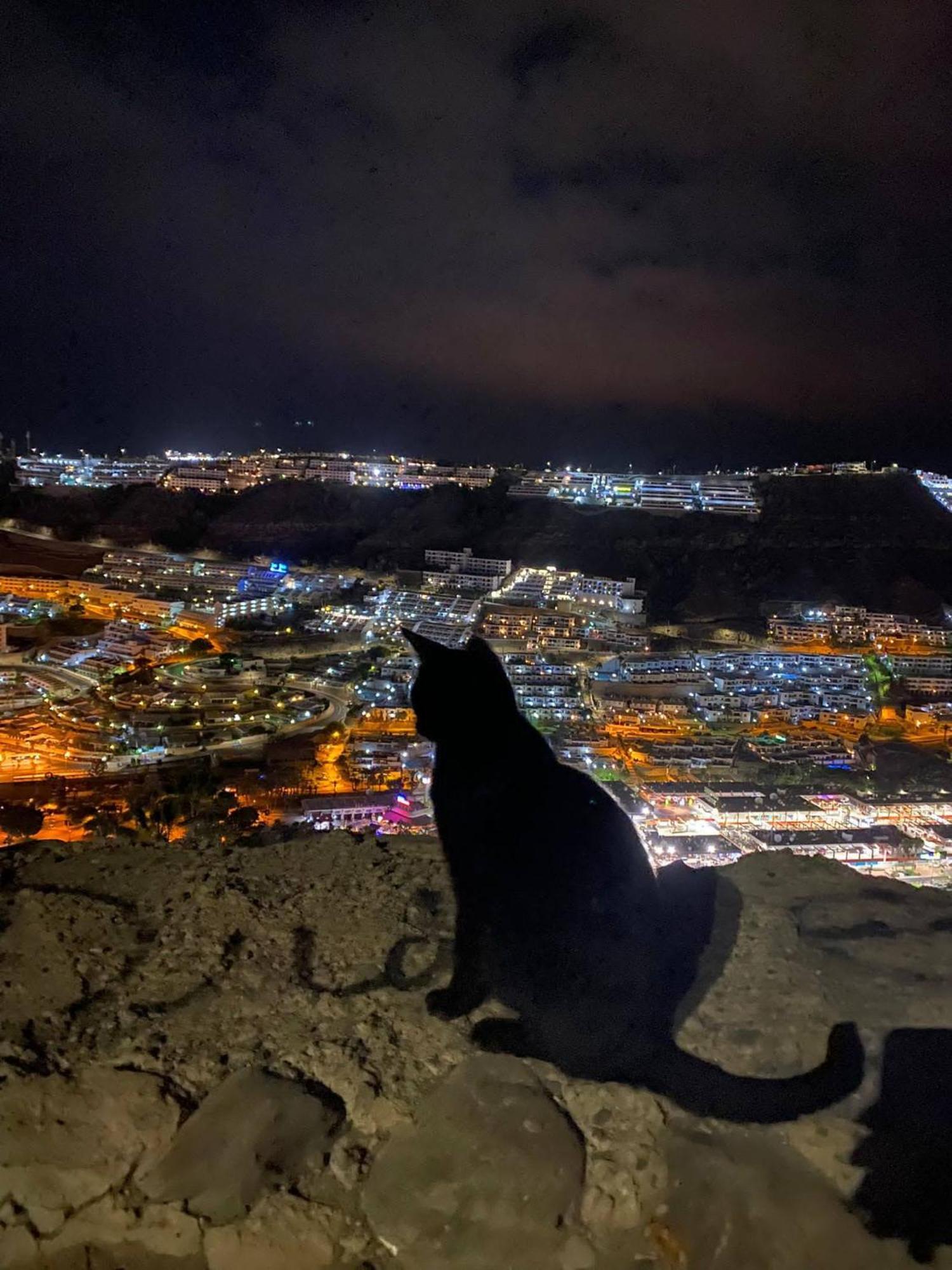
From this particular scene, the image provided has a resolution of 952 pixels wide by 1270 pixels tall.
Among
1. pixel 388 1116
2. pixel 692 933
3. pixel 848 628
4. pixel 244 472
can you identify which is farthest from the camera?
pixel 244 472

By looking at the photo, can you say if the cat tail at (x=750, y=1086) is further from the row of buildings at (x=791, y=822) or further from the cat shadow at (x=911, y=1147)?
the row of buildings at (x=791, y=822)

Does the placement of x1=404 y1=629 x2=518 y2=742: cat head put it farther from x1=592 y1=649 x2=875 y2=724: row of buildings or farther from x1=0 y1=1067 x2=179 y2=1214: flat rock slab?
x1=592 y1=649 x2=875 y2=724: row of buildings

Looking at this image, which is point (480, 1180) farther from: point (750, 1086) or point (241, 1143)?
point (750, 1086)

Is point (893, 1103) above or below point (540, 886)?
below

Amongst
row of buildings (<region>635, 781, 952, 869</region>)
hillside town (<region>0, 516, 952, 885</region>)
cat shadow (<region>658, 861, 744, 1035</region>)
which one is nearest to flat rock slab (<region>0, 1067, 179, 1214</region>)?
cat shadow (<region>658, 861, 744, 1035</region>)

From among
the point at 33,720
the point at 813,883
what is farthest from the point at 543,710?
the point at 813,883

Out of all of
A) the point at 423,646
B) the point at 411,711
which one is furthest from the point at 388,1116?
the point at 411,711

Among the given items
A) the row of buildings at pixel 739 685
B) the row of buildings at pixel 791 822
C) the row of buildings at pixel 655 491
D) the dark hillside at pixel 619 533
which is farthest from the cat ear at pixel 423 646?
the row of buildings at pixel 655 491
